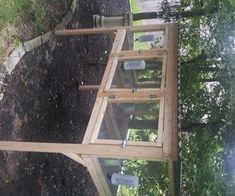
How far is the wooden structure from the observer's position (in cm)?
279

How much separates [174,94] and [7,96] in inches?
68.0

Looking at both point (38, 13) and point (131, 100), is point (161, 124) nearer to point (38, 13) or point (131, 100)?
point (131, 100)

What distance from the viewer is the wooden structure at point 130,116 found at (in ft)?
9.16

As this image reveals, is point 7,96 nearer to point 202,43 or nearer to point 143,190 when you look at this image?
point 143,190

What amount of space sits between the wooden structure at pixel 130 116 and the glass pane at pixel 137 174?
63 mm

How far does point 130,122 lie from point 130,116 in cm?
8

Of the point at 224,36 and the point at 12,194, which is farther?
the point at 224,36

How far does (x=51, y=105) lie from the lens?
4.51m

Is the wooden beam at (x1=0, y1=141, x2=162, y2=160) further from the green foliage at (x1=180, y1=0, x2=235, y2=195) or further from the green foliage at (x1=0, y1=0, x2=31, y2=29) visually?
the green foliage at (x1=180, y1=0, x2=235, y2=195)

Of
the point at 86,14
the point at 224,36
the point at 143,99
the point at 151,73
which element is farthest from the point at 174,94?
the point at 86,14

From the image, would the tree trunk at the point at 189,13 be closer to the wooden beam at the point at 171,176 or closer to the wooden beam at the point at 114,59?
the wooden beam at the point at 114,59

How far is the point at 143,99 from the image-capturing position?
332 centimetres

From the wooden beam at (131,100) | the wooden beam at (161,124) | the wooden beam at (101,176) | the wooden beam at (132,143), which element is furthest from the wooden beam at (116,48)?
the wooden beam at (101,176)

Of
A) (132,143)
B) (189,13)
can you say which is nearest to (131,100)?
(132,143)
